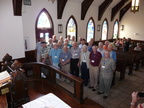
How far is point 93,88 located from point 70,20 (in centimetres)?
446

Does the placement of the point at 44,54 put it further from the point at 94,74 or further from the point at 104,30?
the point at 104,30

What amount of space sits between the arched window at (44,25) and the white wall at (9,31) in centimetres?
141

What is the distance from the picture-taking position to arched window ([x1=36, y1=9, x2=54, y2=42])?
234 inches

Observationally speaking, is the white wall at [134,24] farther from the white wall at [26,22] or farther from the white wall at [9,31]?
the white wall at [9,31]

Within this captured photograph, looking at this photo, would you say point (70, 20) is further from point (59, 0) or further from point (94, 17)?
point (94, 17)

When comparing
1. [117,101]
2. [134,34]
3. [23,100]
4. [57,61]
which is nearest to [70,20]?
[57,61]

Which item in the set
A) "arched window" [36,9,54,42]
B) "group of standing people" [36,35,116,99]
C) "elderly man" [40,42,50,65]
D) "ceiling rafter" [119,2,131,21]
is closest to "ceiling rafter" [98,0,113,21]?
"ceiling rafter" [119,2,131,21]

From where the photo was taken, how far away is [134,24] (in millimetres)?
10805

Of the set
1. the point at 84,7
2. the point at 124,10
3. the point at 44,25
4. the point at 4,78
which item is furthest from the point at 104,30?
the point at 4,78

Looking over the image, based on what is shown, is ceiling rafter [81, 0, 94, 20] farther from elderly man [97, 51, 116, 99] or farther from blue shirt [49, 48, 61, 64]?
elderly man [97, 51, 116, 99]

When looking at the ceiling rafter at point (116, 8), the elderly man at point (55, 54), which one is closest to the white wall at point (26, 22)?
the ceiling rafter at point (116, 8)

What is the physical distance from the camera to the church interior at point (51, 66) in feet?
7.86

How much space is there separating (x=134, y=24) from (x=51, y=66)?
963 cm

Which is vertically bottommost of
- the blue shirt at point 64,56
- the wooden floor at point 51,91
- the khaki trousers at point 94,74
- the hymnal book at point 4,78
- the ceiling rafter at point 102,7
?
the wooden floor at point 51,91
